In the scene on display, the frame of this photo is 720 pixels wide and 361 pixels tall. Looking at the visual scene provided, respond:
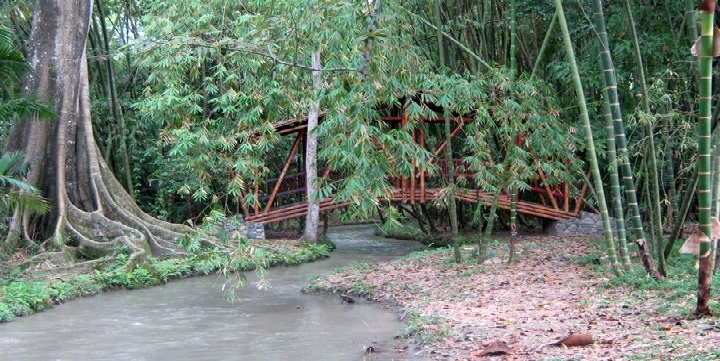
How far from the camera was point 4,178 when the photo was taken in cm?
936

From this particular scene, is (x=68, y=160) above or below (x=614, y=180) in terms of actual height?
above

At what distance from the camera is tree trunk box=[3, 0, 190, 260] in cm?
1255

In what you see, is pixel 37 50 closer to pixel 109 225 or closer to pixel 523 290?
pixel 109 225

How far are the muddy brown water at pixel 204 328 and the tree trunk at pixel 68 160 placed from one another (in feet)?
5.99

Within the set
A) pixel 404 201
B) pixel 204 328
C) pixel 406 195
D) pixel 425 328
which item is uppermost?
pixel 406 195

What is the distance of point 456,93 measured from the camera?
9445 mm

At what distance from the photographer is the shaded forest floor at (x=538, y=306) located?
18.1 ft

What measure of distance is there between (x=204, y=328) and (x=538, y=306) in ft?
11.0

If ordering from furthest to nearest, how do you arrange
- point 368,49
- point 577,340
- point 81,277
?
point 81,277 < point 368,49 < point 577,340

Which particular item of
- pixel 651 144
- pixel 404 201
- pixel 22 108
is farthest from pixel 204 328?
pixel 404 201

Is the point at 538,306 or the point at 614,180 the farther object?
the point at 614,180

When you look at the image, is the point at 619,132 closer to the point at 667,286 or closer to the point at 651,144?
the point at 651,144

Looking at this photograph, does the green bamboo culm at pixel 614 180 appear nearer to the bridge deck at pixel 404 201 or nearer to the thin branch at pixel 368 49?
the thin branch at pixel 368 49

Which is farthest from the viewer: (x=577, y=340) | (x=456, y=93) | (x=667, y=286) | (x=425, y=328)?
(x=456, y=93)
